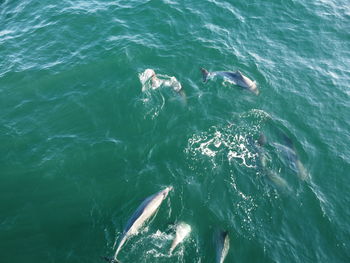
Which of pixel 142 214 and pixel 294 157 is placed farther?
pixel 294 157

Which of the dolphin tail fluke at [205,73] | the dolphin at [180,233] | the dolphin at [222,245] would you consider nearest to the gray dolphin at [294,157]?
the dolphin at [222,245]

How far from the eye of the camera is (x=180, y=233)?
17.3 m

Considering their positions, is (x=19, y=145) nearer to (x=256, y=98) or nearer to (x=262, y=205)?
(x=262, y=205)

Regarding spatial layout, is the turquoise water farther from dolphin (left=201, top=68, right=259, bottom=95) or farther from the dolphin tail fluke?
the dolphin tail fluke

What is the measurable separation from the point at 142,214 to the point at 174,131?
7810mm

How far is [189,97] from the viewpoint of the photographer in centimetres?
2512

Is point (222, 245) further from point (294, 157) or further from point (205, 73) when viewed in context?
point (205, 73)

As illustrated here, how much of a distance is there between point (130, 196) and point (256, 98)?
14.6m

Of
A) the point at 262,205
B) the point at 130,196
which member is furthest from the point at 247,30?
the point at 130,196

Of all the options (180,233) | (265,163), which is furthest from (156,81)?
(180,233)

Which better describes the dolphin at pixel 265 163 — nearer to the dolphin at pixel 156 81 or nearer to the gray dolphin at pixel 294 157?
the gray dolphin at pixel 294 157

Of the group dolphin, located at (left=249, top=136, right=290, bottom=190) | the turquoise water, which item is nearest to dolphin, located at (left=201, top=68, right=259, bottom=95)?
the turquoise water

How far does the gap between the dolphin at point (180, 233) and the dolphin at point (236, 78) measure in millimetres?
14075

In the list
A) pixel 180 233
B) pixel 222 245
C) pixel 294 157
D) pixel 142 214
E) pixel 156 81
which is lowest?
pixel 180 233
